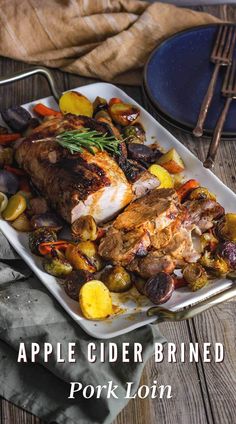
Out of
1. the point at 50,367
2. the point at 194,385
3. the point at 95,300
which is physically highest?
the point at 95,300

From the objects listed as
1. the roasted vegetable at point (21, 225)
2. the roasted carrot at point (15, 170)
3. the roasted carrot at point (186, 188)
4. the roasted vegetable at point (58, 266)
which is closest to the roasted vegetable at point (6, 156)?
the roasted carrot at point (15, 170)

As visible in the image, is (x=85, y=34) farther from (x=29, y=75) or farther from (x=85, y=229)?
(x=85, y=229)

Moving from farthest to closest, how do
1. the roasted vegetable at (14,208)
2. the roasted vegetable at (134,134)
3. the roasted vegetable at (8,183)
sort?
1. the roasted vegetable at (134,134)
2. the roasted vegetable at (8,183)
3. the roasted vegetable at (14,208)

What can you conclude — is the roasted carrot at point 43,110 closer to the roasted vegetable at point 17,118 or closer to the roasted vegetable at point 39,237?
the roasted vegetable at point 17,118

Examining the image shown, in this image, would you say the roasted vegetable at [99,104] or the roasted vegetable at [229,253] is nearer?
the roasted vegetable at [229,253]

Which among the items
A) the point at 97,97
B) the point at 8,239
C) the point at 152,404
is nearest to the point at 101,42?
the point at 97,97

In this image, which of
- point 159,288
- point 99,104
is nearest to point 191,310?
point 159,288

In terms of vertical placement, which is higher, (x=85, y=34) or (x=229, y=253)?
(x=85, y=34)
